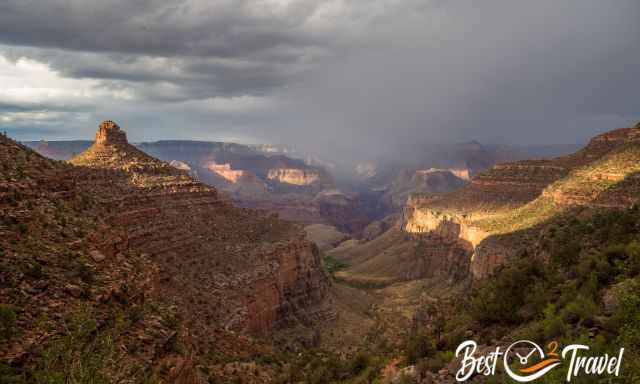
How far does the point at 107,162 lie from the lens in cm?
5675

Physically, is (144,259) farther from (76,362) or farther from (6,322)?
(76,362)

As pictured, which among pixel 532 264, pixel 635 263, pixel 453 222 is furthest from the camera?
pixel 453 222

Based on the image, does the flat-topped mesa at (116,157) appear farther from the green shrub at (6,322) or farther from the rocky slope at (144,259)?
the green shrub at (6,322)

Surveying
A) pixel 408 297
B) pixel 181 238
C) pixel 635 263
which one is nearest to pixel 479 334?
pixel 635 263

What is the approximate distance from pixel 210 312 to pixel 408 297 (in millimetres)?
52989

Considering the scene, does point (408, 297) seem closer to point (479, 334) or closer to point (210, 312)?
Answer: point (210, 312)

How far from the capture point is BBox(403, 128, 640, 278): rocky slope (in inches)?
2283

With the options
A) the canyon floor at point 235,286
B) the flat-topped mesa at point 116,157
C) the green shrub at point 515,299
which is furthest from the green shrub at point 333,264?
the green shrub at point 515,299

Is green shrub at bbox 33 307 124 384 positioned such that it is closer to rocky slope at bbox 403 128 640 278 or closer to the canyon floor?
the canyon floor

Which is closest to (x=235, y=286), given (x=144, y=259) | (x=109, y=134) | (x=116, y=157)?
(x=144, y=259)
